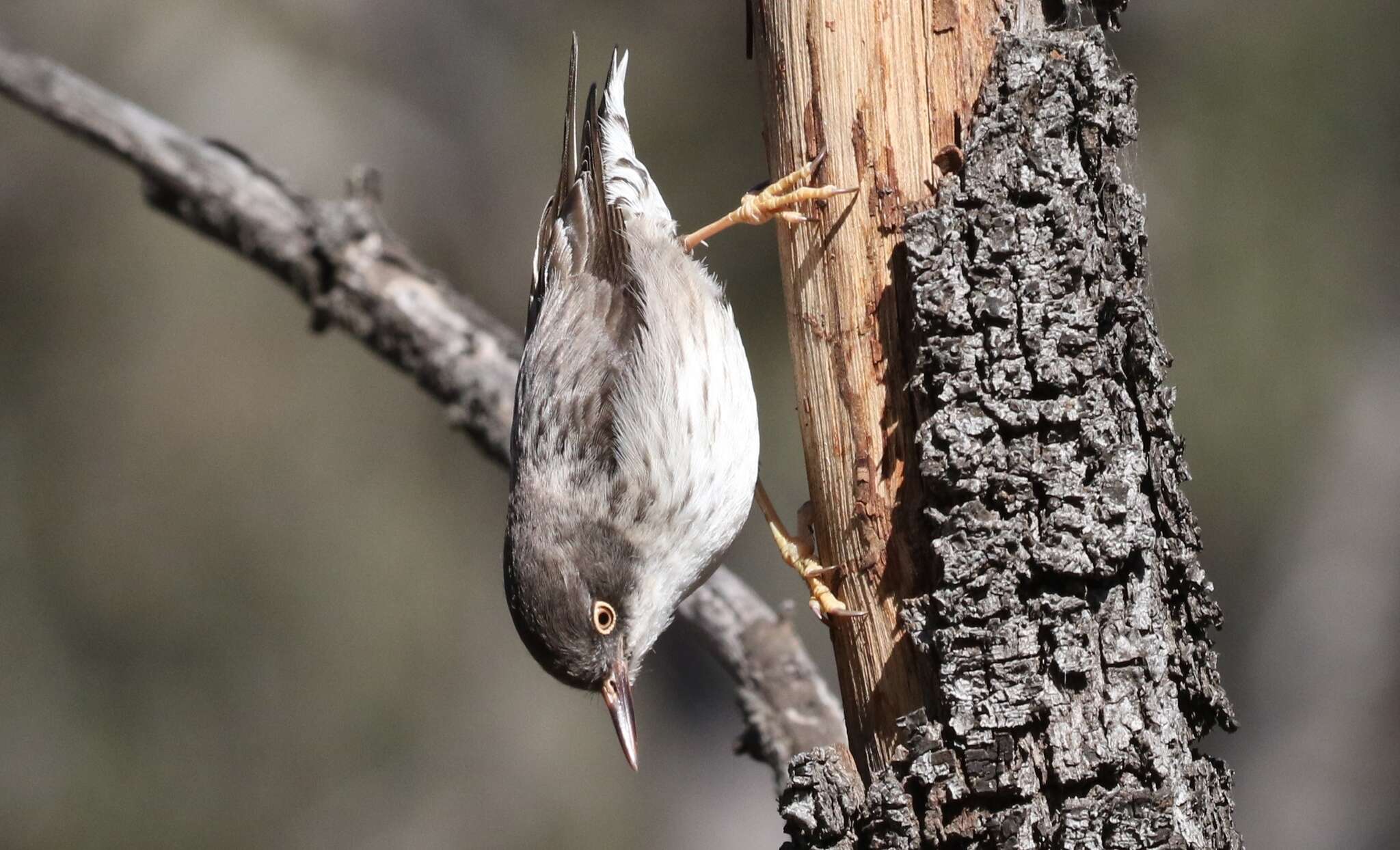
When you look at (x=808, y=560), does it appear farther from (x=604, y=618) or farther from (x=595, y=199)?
(x=595, y=199)

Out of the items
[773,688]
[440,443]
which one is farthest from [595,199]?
[440,443]

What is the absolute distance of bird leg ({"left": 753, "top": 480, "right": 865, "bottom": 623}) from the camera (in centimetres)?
248

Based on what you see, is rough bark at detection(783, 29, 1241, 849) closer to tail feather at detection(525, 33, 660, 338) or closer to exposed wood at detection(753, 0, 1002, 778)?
exposed wood at detection(753, 0, 1002, 778)

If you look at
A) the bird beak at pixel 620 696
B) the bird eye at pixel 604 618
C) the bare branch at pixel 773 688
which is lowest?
the bird beak at pixel 620 696

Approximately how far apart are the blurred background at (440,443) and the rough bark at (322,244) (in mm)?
2614

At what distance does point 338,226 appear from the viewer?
423 cm

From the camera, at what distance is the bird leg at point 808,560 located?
97.7 inches

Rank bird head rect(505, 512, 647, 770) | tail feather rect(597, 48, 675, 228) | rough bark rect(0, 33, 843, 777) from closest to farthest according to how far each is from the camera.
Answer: bird head rect(505, 512, 647, 770) < tail feather rect(597, 48, 675, 228) < rough bark rect(0, 33, 843, 777)

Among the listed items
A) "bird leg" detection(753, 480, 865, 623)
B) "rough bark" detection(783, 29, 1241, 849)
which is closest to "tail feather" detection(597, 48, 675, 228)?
"bird leg" detection(753, 480, 865, 623)

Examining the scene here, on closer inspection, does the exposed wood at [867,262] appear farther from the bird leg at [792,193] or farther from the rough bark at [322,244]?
the rough bark at [322,244]

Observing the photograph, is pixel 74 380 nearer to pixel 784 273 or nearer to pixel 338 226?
pixel 338 226

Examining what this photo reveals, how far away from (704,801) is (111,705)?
3724 millimetres

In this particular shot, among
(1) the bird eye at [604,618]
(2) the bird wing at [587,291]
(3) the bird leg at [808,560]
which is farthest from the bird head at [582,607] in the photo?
(3) the bird leg at [808,560]

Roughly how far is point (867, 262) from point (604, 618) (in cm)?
125
